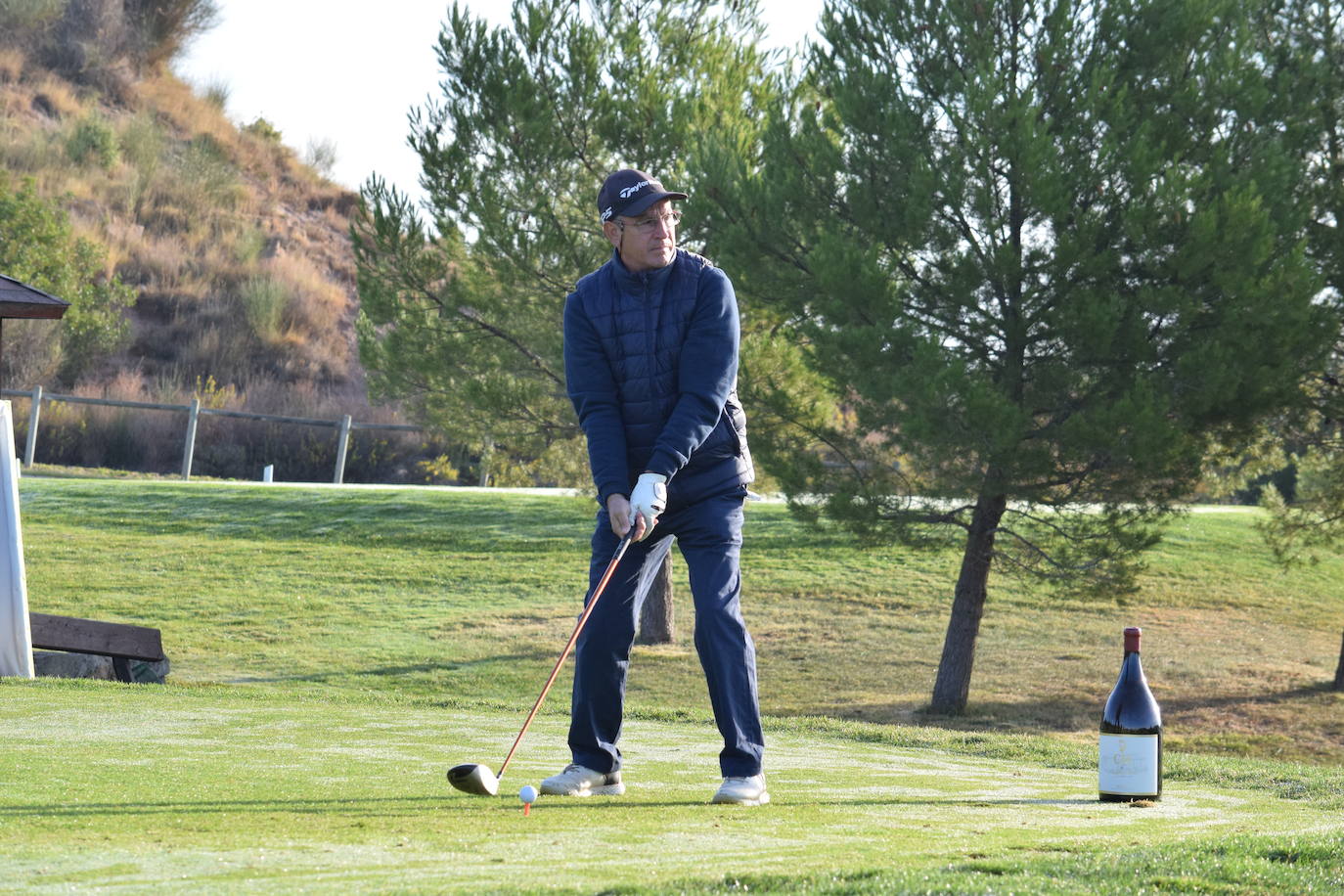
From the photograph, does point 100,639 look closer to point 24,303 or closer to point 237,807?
point 24,303

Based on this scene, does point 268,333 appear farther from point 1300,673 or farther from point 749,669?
point 749,669

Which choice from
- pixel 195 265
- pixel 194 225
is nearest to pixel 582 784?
pixel 195 265

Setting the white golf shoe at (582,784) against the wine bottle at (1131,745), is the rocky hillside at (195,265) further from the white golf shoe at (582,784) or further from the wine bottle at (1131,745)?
the wine bottle at (1131,745)

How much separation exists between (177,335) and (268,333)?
8.29 feet

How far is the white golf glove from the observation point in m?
4.50

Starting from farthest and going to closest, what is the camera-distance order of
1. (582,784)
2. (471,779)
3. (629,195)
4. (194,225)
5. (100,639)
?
1. (194,225)
2. (100,639)
3. (629,195)
4. (582,784)
5. (471,779)

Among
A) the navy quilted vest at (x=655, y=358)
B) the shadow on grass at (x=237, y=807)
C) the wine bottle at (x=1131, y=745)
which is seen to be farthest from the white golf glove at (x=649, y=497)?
the wine bottle at (x=1131, y=745)

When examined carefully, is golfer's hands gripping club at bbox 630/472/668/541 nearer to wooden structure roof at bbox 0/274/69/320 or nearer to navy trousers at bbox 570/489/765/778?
navy trousers at bbox 570/489/765/778

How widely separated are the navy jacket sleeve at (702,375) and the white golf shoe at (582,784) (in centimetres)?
92

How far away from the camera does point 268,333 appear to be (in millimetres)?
43625

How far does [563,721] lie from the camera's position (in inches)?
328

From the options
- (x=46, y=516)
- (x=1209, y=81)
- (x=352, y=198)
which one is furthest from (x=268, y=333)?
(x=1209, y=81)

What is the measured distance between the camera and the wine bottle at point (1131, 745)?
4.92 metres

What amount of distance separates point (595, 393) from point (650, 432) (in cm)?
21
